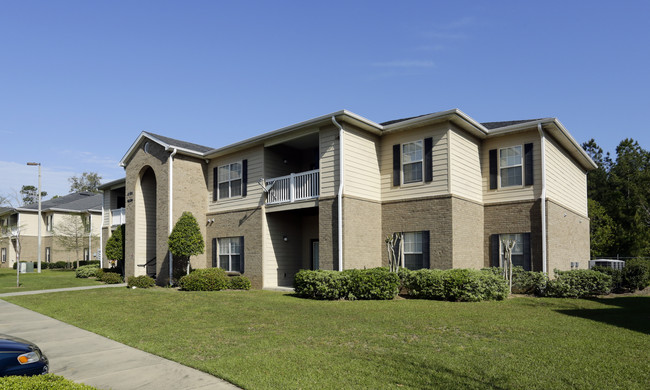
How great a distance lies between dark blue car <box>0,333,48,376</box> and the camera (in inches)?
212

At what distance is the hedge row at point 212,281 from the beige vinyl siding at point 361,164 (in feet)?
20.0

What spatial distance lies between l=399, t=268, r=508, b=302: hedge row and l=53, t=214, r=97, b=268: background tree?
36.1 meters

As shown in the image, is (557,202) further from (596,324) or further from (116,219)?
(116,219)

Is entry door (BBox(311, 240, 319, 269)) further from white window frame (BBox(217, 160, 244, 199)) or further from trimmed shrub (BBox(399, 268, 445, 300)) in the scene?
trimmed shrub (BBox(399, 268, 445, 300))

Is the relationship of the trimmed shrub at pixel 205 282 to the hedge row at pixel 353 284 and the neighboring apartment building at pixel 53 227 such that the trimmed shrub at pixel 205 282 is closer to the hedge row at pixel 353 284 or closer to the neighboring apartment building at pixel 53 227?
the hedge row at pixel 353 284

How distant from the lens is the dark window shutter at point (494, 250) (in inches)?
706

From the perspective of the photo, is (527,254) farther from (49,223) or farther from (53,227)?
(49,223)

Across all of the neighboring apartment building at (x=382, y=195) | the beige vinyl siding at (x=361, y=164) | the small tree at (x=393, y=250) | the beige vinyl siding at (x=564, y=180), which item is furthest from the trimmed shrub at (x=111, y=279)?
the beige vinyl siding at (x=564, y=180)

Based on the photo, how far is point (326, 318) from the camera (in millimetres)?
11086

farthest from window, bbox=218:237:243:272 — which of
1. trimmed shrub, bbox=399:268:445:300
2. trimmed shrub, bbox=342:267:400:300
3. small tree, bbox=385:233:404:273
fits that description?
trimmed shrub, bbox=399:268:445:300

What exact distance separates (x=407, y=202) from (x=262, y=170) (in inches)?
255

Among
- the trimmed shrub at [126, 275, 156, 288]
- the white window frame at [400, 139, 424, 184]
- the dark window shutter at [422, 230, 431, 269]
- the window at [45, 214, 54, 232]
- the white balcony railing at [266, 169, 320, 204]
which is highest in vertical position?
the white window frame at [400, 139, 424, 184]

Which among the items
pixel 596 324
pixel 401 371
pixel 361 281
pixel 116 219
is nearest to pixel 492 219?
pixel 361 281

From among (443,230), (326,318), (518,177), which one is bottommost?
(326,318)
